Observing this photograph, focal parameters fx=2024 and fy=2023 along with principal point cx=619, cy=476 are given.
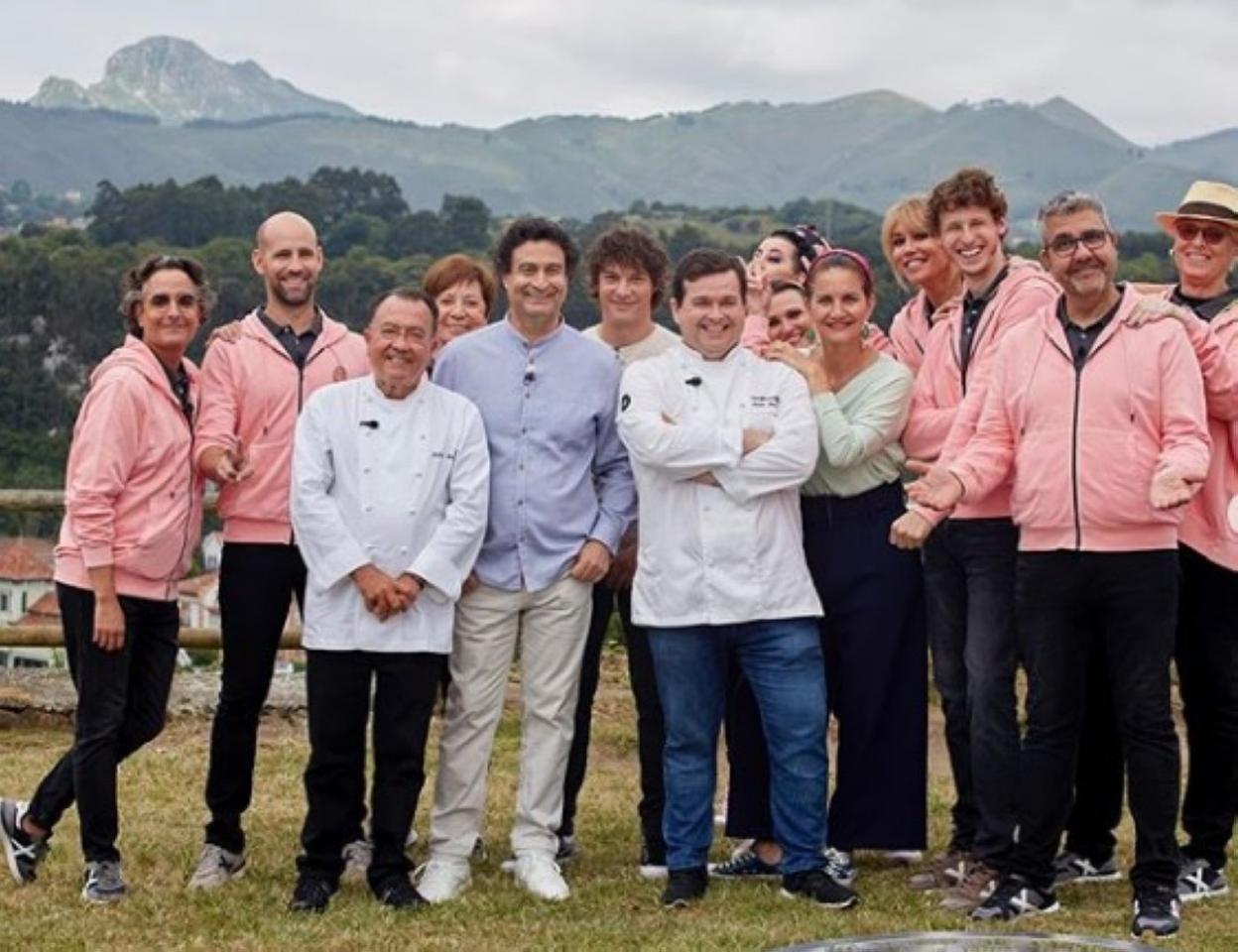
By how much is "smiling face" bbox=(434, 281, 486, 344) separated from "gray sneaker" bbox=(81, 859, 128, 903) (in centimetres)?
199

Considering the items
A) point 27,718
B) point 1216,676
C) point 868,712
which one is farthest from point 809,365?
point 27,718

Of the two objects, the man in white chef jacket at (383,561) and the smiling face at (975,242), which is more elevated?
the smiling face at (975,242)

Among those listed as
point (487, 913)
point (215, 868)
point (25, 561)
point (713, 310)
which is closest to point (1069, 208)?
point (713, 310)

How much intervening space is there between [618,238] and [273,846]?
240cm

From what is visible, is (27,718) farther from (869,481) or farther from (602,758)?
(869,481)

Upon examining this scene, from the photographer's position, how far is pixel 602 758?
930cm

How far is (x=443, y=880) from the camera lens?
591cm

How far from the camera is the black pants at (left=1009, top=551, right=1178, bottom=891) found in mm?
5309

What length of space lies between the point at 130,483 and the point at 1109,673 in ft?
9.14

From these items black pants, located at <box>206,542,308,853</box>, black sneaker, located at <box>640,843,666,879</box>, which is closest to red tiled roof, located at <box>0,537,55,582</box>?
black pants, located at <box>206,542,308,853</box>

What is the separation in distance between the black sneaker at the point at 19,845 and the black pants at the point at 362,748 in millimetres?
975

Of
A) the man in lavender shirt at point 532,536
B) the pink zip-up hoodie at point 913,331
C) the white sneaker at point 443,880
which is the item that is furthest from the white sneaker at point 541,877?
the pink zip-up hoodie at point 913,331

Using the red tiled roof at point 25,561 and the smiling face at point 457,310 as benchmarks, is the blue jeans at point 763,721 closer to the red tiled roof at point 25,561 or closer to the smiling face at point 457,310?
the smiling face at point 457,310

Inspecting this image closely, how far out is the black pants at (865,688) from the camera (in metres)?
5.96
